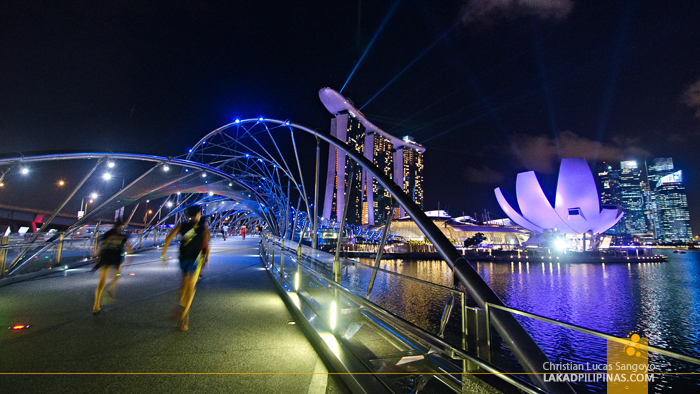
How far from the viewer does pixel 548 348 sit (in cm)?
1084

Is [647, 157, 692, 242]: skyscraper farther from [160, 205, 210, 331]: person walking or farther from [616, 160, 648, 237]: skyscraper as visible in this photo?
[160, 205, 210, 331]: person walking

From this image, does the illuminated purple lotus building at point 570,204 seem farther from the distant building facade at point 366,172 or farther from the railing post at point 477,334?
the railing post at point 477,334

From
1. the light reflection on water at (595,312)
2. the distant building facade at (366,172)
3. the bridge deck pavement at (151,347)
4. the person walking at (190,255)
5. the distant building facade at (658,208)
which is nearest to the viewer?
the bridge deck pavement at (151,347)

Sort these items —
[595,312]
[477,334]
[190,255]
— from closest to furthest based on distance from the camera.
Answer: [477,334] < [190,255] < [595,312]

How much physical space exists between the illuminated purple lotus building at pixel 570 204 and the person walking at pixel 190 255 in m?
68.9

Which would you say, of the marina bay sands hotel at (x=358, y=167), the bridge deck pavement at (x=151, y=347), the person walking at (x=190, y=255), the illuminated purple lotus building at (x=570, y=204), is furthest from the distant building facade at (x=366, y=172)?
the illuminated purple lotus building at (x=570, y=204)

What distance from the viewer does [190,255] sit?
5305 mm

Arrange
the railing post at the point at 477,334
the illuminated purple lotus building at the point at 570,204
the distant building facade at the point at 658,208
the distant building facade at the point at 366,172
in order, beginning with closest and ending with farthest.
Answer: the railing post at the point at 477,334 < the illuminated purple lotus building at the point at 570,204 < the distant building facade at the point at 366,172 < the distant building facade at the point at 658,208

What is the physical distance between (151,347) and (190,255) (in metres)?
1.46

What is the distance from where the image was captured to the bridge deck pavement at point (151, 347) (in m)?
3.31

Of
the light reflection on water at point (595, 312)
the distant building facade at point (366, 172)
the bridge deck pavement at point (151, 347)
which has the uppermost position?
the distant building facade at point (366, 172)

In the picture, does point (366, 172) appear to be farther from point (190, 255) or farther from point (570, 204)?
point (190, 255)

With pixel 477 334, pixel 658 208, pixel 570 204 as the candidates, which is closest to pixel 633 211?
pixel 658 208

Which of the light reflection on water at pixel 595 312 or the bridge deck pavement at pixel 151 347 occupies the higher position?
the bridge deck pavement at pixel 151 347
